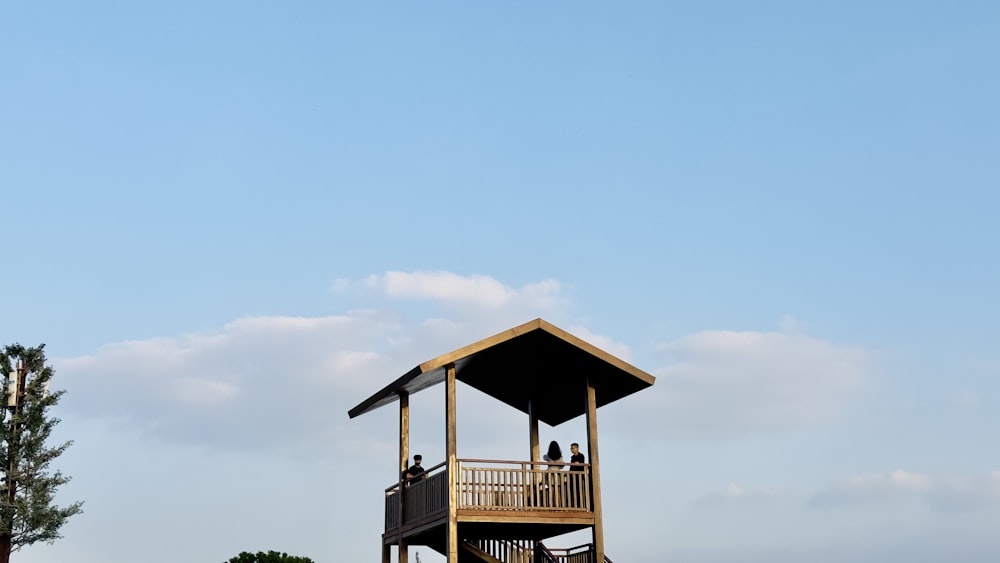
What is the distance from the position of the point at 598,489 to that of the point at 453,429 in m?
3.35

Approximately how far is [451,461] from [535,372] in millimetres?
4151

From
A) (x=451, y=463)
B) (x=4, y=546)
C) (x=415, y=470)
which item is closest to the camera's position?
(x=451, y=463)

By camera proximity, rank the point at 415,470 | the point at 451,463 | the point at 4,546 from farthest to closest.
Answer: the point at 4,546, the point at 415,470, the point at 451,463

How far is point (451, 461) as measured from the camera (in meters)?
25.1

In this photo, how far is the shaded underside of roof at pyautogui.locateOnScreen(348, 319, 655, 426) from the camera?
25812 mm

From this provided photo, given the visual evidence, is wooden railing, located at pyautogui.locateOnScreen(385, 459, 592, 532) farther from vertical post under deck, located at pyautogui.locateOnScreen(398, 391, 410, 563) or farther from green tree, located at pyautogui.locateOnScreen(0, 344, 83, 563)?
green tree, located at pyautogui.locateOnScreen(0, 344, 83, 563)

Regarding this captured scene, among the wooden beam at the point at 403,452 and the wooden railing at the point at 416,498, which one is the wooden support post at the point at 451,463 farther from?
the wooden beam at the point at 403,452

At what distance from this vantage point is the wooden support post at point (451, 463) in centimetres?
2452

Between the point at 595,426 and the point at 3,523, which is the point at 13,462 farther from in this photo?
the point at 595,426

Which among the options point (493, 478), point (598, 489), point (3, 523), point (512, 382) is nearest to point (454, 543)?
point (493, 478)

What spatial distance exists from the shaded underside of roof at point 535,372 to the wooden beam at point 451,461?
45 cm

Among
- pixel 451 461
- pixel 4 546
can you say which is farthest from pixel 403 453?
pixel 4 546

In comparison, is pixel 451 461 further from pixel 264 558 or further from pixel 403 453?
pixel 264 558

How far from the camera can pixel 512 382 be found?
29516mm
